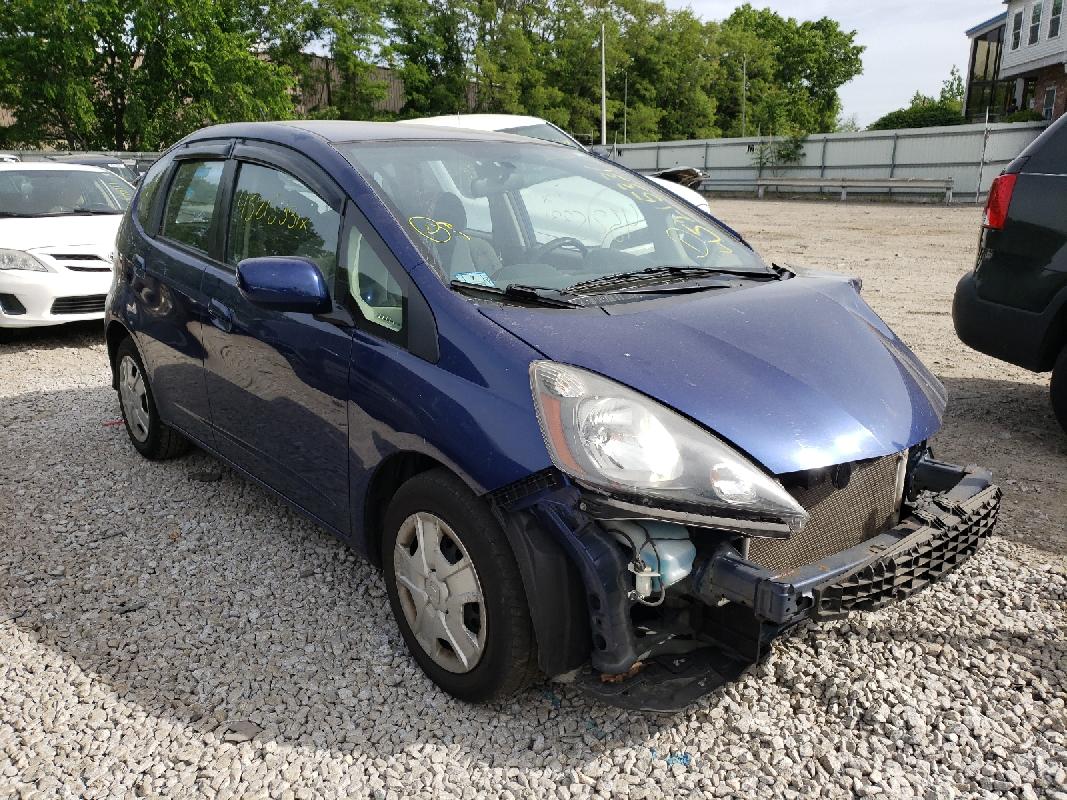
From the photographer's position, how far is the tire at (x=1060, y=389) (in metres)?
4.50

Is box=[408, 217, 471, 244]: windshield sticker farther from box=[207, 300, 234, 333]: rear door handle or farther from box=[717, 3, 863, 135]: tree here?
box=[717, 3, 863, 135]: tree

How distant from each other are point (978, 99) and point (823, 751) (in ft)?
168

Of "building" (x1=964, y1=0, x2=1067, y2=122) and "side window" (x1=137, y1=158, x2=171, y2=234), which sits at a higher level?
"building" (x1=964, y1=0, x2=1067, y2=122)

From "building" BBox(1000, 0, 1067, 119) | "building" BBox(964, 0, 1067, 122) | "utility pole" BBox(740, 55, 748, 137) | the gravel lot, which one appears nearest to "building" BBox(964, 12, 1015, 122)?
"building" BBox(964, 0, 1067, 122)

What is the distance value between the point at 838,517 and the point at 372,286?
1541 millimetres

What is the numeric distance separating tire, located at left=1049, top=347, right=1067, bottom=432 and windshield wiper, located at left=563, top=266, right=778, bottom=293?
219cm

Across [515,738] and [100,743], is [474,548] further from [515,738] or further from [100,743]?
[100,743]

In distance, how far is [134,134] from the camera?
35031 millimetres

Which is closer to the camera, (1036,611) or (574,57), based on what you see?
(1036,611)

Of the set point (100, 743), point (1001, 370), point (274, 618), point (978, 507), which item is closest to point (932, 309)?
point (1001, 370)

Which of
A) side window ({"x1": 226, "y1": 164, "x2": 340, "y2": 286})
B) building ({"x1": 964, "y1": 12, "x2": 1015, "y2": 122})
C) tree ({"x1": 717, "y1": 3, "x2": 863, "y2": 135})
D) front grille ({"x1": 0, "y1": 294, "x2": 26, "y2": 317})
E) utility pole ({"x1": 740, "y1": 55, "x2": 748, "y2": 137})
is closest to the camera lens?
side window ({"x1": 226, "y1": 164, "x2": 340, "y2": 286})

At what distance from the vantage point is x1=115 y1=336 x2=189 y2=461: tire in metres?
4.52

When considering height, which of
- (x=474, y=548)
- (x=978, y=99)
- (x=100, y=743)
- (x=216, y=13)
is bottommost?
(x=100, y=743)

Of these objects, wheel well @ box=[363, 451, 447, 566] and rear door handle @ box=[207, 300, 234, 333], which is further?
rear door handle @ box=[207, 300, 234, 333]
